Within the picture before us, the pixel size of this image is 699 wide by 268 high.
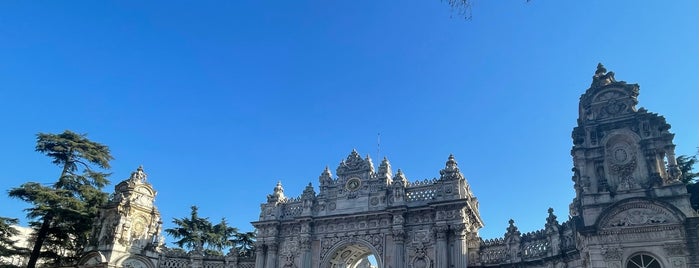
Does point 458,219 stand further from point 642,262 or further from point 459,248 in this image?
point 642,262

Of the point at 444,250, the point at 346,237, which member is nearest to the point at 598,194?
the point at 444,250

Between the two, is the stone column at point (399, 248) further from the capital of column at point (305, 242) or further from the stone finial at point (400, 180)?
the capital of column at point (305, 242)

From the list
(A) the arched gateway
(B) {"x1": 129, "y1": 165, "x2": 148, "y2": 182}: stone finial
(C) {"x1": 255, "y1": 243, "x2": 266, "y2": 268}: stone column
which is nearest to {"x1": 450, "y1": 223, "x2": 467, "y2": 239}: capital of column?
(A) the arched gateway

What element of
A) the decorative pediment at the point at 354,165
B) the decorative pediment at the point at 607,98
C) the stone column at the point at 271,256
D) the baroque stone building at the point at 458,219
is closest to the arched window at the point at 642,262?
the baroque stone building at the point at 458,219

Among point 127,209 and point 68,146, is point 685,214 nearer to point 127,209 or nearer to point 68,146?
point 127,209

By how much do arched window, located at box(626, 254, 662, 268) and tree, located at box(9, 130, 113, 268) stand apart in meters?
27.1

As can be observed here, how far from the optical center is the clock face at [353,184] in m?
27.3

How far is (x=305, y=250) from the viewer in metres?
26.6

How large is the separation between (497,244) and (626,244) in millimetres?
6551

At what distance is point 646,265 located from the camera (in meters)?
17.2

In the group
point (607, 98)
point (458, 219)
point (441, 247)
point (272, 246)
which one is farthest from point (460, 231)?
point (272, 246)

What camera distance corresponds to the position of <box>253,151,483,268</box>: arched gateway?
2411 cm

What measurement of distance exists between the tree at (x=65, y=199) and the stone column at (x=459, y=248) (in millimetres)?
20408

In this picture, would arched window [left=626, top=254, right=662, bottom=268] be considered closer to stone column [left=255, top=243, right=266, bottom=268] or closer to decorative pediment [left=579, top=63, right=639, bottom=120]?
decorative pediment [left=579, top=63, right=639, bottom=120]
